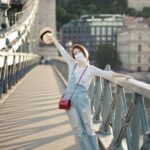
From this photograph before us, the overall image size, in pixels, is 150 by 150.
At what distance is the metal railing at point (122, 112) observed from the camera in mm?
4654

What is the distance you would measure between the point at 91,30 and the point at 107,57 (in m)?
33.9

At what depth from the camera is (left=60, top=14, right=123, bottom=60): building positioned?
119375 millimetres

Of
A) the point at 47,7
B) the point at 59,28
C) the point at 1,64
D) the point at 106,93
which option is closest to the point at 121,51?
the point at 47,7

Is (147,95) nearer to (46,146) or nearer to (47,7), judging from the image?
(46,146)

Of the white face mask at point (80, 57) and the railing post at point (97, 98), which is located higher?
the white face mask at point (80, 57)

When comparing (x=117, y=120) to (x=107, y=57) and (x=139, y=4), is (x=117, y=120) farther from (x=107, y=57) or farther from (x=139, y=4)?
(x=139, y=4)

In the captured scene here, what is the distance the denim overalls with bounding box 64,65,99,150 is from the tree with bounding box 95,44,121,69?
244ft

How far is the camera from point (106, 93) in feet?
23.3

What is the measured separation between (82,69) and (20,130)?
2.89 m

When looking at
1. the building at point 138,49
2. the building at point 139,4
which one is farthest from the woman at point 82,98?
the building at point 139,4

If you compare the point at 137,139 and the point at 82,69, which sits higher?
the point at 82,69

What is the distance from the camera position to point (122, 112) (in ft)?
18.9

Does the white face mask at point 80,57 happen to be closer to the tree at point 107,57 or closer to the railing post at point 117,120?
the railing post at point 117,120

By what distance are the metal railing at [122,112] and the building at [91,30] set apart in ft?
363
